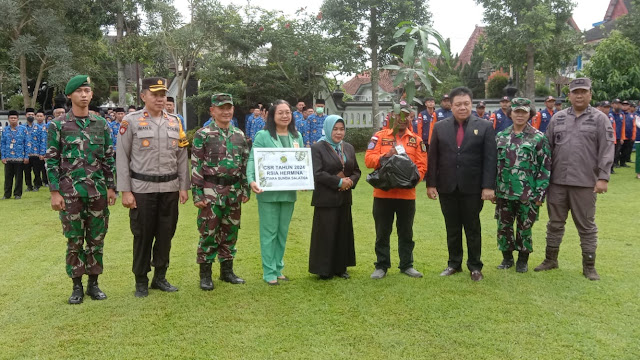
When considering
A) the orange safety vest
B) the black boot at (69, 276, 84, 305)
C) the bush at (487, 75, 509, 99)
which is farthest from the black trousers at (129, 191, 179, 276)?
the bush at (487, 75, 509, 99)

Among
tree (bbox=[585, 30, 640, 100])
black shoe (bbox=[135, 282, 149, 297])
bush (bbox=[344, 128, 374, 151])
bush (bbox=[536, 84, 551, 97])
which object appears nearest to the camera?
black shoe (bbox=[135, 282, 149, 297])

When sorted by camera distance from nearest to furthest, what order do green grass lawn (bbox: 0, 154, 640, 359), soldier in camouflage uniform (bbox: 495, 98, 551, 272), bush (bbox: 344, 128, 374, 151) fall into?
green grass lawn (bbox: 0, 154, 640, 359) < soldier in camouflage uniform (bbox: 495, 98, 551, 272) < bush (bbox: 344, 128, 374, 151)

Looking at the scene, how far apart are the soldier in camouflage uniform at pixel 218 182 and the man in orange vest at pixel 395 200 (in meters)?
1.29

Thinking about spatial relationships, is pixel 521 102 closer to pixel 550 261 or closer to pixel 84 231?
pixel 550 261

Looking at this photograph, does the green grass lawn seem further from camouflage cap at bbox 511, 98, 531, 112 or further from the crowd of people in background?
camouflage cap at bbox 511, 98, 531, 112

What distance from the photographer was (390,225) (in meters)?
5.34

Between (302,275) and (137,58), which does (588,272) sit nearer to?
(302,275)

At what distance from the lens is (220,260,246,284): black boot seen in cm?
520

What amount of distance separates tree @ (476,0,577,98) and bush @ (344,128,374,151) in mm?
5470

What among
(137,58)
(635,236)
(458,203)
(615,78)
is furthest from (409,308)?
(615,78)

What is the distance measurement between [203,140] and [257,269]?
159cm

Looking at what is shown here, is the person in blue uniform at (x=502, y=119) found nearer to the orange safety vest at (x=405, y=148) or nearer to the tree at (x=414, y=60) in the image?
the orange safety vest at (x=405, y=148)

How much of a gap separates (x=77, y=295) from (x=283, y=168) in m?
2.14

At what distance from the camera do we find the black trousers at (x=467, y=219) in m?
5.17
